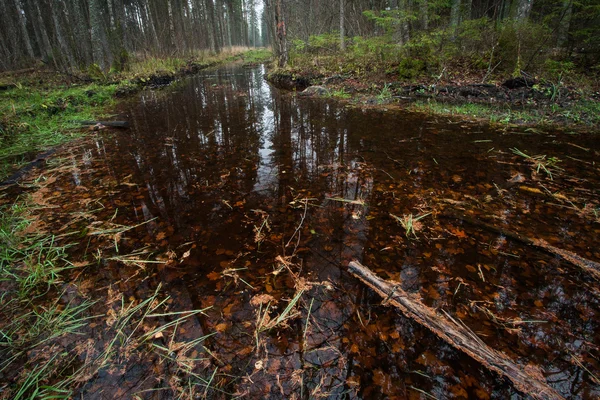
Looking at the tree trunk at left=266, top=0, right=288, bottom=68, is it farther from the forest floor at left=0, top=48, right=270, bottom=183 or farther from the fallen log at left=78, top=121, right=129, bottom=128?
the fallen log at left=78, top=121, right=129, bottom=128

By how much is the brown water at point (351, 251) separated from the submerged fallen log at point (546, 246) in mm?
45

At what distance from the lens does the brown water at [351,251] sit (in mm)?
1418

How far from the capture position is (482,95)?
308 inches

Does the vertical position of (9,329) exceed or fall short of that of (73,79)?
it falls short

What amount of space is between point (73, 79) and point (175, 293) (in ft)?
49.1

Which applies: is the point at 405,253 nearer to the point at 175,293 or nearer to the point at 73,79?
the point at 175,293

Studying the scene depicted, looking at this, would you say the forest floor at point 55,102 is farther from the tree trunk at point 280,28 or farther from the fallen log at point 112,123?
the tree trunk at point 280,28

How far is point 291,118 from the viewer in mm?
6645

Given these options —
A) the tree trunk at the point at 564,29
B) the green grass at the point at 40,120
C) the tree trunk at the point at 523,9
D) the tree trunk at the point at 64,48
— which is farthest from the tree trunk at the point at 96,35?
the tree trunk at the point at 564,29

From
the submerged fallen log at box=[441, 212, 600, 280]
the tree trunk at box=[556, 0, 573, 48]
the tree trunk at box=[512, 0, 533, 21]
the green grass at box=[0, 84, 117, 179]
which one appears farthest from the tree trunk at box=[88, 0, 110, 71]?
the tree trunk at box=[556, 0, 573, 48]

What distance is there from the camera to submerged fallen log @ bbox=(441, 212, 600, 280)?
1.96 metres

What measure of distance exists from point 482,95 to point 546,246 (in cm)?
749

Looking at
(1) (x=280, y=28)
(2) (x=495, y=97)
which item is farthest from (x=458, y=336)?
(1) (x=280, y=28)

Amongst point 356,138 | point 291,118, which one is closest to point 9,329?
point 356,138
